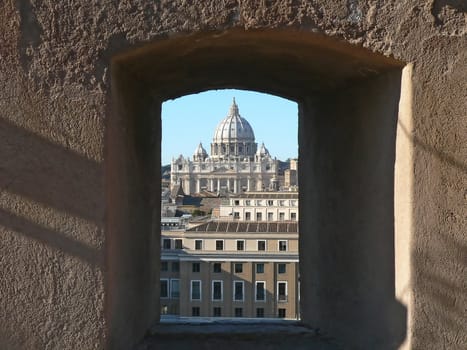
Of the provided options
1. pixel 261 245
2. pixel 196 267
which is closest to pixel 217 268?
pixel 196 267

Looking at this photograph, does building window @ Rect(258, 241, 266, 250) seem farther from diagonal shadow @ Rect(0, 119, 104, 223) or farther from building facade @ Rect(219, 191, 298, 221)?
diagonal shadow @ Rect(0, 119, 104, 223)

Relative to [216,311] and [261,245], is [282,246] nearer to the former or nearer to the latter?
[261,245]

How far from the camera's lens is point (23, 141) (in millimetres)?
2680

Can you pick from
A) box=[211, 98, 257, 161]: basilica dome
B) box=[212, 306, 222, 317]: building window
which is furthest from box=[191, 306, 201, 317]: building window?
box=[211, 98, 257, 161]: basilica dome

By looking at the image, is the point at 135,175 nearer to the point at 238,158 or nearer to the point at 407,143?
the point at 407,143

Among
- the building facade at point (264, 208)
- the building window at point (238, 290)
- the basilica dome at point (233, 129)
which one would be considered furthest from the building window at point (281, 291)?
the basilica dome at point (233, 129)

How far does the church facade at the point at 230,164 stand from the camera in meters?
107

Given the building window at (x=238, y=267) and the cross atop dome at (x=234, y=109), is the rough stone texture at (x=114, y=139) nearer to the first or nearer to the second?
the building window at (x=238, y=267)

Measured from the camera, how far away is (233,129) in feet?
369

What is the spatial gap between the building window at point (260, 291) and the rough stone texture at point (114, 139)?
66.1ft

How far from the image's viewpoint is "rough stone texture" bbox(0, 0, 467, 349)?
2.67m

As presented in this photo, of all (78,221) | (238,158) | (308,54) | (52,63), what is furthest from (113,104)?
(238,158)

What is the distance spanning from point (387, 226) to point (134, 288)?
4.25ft

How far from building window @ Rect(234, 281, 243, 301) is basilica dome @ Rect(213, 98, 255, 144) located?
8886 cm
